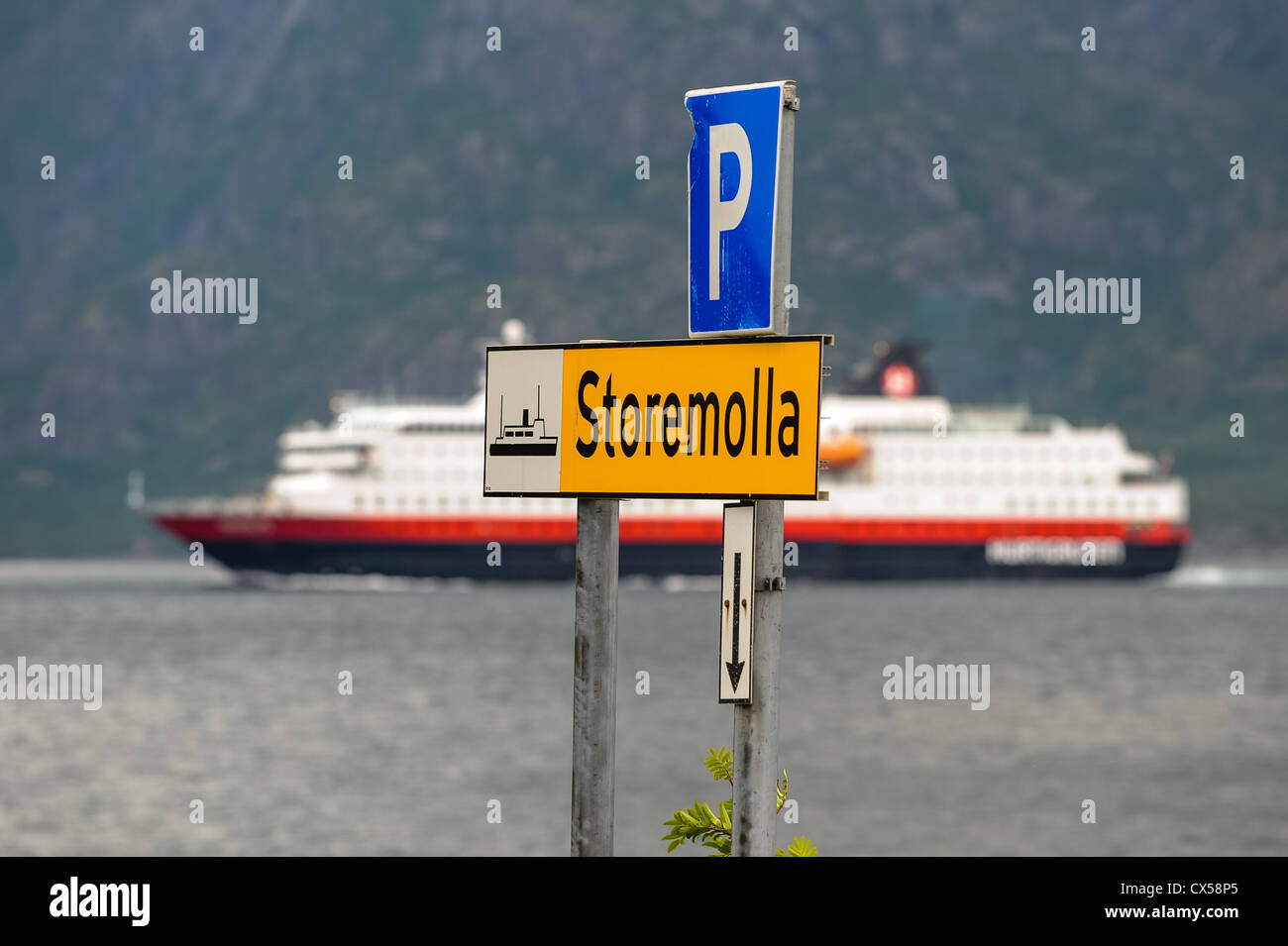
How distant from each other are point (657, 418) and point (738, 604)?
741 millimetres

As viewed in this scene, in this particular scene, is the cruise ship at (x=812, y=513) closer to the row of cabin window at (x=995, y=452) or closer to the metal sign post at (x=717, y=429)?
the row of cabin window at (x=995, y=452)

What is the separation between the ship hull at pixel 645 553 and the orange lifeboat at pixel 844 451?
22.7 ft

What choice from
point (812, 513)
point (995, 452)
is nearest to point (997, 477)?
point (995, 452)

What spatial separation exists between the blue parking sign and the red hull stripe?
316 ft

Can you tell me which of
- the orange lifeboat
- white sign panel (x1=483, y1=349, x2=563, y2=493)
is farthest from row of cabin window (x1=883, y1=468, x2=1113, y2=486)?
white sign panel (x1=483, y1=349, x2=563, y2=493)

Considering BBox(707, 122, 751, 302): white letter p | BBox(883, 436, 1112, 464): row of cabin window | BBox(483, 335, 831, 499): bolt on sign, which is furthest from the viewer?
BBox(883, 436, 1112, 464): row of cabin window

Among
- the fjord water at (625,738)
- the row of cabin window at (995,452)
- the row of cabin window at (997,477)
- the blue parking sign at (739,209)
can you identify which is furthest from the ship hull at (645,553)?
the blue parking sign at (739,209)

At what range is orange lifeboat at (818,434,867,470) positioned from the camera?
118562mm

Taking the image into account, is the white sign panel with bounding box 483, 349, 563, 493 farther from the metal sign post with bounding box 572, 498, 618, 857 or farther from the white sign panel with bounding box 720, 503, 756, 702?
the white sign panel with bounding box 720, 503, 756, 702

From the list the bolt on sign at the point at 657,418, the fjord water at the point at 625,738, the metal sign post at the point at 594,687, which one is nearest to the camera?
the bolt on sign at the point at 657,418

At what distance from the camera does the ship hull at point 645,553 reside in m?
108

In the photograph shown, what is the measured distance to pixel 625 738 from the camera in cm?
5247

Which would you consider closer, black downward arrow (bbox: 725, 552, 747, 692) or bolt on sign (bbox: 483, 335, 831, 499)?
bolt on sign (bbox: 483, 335, 831, 499)
